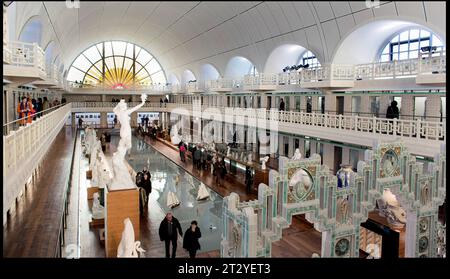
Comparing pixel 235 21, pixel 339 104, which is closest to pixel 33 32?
pixel 235 21

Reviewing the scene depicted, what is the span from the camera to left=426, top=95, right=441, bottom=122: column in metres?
15.6

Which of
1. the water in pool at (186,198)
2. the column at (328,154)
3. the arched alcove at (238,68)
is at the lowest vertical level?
the water in pool at (186,198)

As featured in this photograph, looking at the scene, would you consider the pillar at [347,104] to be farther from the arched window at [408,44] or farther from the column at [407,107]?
the column at [407,107]

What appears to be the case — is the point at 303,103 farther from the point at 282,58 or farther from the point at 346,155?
the point at 346,155

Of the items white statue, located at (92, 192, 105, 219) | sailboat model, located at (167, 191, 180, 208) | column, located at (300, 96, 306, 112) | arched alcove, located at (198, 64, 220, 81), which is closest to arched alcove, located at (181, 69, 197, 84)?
arched alcove, located at (198, 64, 220, 81)

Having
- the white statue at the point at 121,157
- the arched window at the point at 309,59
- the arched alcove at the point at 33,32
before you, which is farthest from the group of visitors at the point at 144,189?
the arched window at the point at 309,59

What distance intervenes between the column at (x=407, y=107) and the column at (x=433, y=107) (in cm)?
89

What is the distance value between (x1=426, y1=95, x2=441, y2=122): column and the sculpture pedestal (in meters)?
12.4

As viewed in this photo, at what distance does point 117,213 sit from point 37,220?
3940 millimetres

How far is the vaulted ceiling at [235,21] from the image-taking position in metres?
15.3

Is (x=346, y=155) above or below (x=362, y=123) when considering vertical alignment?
below

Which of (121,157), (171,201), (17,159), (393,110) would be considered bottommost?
(171,201)

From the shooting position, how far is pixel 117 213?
10.8 metres

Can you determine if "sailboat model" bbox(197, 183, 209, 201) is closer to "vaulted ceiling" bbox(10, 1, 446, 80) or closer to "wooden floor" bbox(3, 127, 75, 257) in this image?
"wooden floor" bbox(3, 127, 75, 257)
